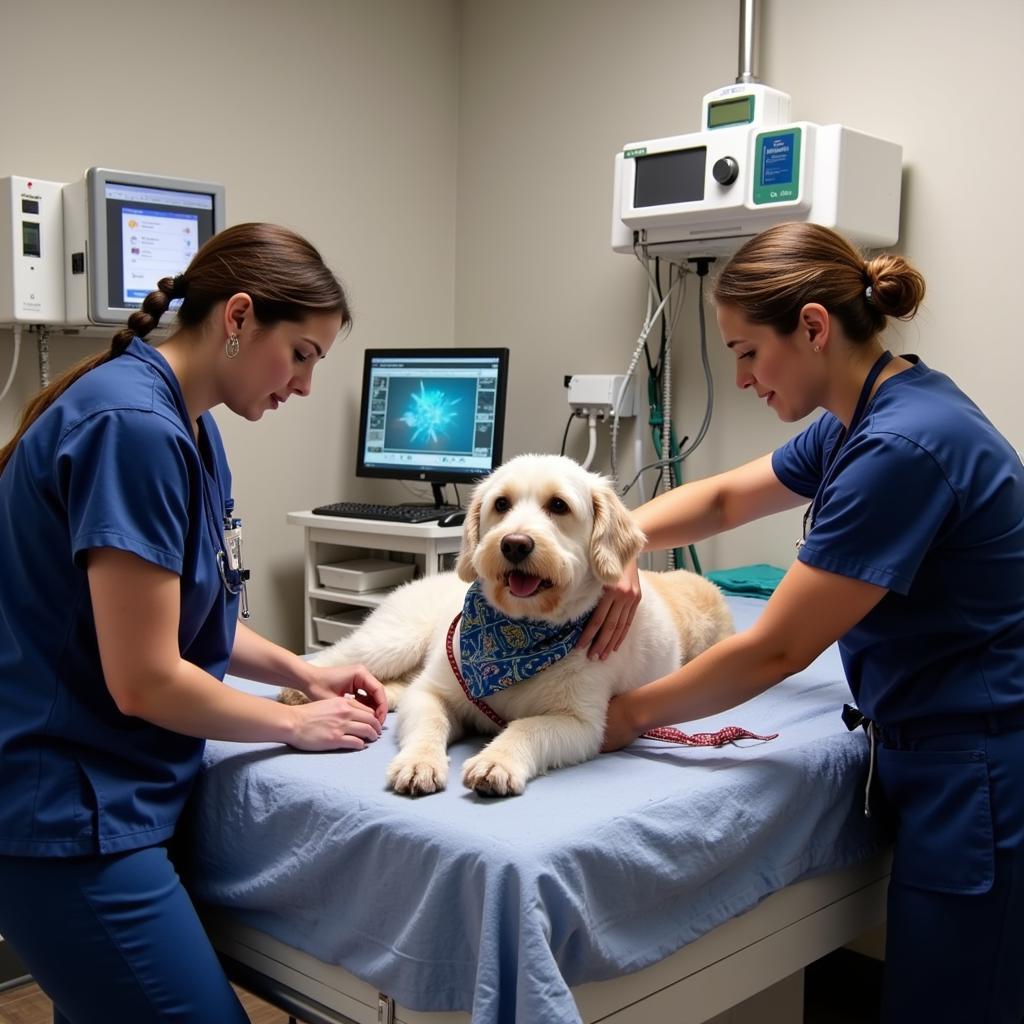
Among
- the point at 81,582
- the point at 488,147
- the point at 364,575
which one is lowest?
the point at 364,575

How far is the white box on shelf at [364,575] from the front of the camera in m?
3.17

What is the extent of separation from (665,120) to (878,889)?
2.37 metres

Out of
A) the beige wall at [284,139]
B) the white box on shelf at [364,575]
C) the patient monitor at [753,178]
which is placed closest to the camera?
the patient monitor at [753,178]

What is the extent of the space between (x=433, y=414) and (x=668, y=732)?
6.39ft

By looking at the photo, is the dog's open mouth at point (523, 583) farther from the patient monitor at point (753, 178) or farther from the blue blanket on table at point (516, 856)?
the patient monitor at point (753, 178)

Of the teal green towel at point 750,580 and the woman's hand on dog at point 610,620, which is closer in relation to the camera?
the woman's hand on dog at point 610,620

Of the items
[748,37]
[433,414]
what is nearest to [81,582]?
[433,414]

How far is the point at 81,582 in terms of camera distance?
125 cm

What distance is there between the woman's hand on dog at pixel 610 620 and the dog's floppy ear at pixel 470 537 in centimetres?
19

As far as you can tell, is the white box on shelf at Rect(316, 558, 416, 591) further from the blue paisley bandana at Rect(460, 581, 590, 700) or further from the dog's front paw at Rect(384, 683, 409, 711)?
the blue paisley bandana at Rect(460, 581, 590, 700)

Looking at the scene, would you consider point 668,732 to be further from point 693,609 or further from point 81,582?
point 81,582

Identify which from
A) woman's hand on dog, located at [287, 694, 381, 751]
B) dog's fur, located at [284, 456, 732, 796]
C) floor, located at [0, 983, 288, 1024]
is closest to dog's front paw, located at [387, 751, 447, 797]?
dog's fur, located at [284, 456, 732, 796]

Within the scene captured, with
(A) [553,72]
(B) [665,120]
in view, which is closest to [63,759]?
(B) [665,120]

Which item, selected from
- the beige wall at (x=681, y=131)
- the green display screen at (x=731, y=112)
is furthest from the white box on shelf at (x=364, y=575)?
the green display screen at (x=731, y=112)
